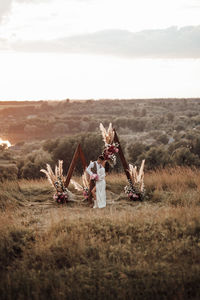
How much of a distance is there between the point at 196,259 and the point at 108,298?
5.51ft

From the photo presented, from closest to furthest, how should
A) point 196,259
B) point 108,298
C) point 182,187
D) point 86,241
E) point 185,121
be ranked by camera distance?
point 108,298 → point 196,259 → point 86,241 → point 182,187 → point 185,121

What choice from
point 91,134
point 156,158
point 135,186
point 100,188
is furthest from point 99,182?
point 91,134

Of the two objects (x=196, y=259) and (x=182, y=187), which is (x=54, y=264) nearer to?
(x=196, y=259)

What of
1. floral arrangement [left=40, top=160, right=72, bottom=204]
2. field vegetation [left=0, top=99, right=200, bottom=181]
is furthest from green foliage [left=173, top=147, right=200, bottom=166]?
floral arrangement [left=40, top=160, right=72, bottom=204]

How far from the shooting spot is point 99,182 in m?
10.1

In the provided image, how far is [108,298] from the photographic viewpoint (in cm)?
479

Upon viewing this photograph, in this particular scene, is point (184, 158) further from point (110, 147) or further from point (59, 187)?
point (59, 187)

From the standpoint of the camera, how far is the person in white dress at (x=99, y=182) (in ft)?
32.6

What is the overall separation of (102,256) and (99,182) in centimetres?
441

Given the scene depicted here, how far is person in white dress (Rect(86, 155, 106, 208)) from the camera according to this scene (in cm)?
993

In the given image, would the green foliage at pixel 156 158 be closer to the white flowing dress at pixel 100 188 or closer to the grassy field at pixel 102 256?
the white flowing dress at pixel 100 188

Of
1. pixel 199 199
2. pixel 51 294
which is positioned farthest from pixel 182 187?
pixel 51 294

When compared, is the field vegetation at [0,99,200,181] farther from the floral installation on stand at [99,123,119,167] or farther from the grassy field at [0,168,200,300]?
the grassy field at [0,168,200,300]

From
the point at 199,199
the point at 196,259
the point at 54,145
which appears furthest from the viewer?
the point at 54,145
